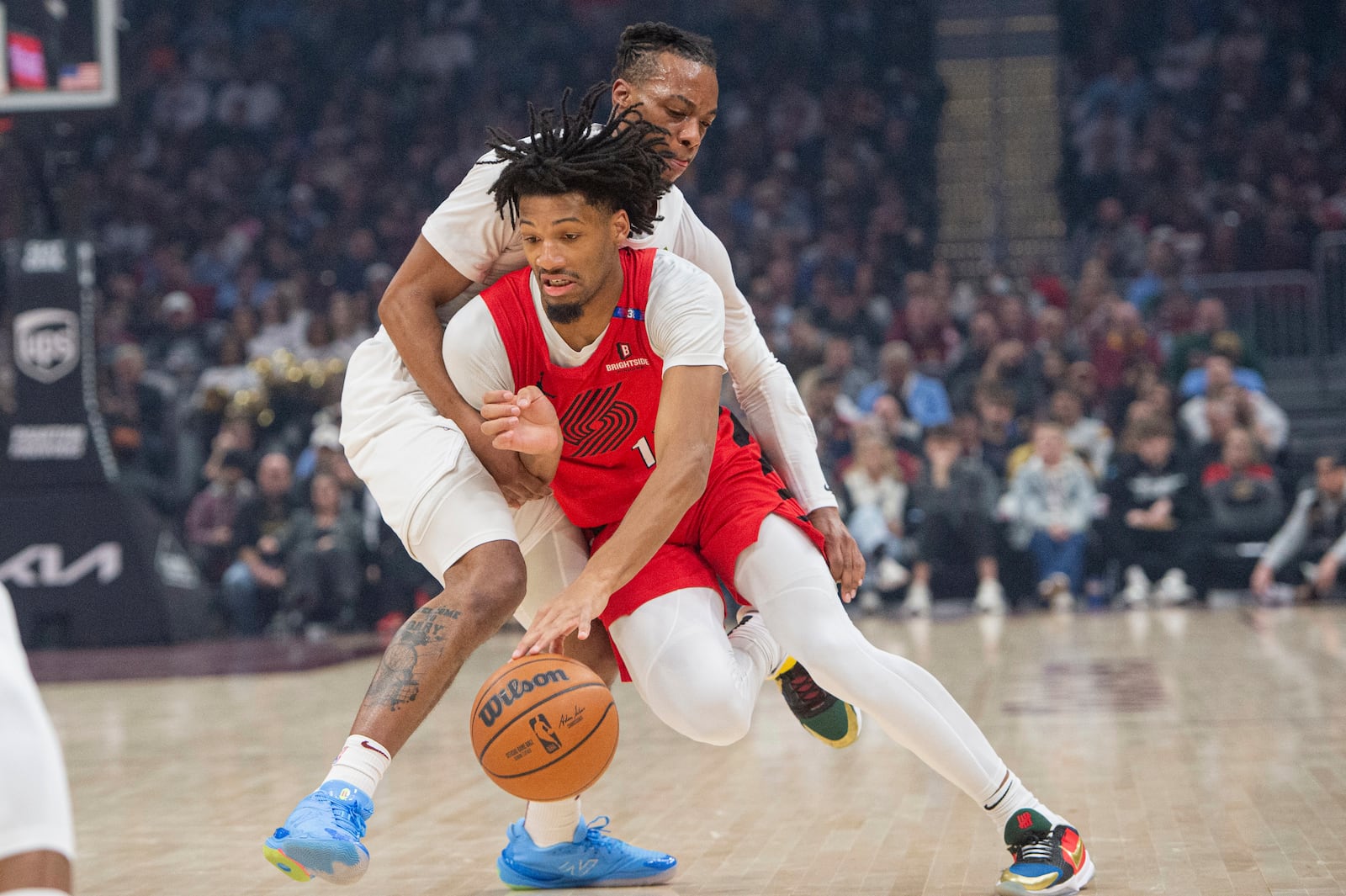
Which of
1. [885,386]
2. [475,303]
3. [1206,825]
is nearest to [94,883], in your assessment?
[475,303]

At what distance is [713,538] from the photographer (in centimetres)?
371

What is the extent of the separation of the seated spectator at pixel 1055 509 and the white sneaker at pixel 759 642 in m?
7.45

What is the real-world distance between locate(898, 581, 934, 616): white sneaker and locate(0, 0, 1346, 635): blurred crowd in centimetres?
2

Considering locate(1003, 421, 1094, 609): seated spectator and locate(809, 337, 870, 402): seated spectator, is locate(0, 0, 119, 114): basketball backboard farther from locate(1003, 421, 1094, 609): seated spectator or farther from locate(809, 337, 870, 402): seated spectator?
locate(1003, 421, 1094, 609): seated spectator

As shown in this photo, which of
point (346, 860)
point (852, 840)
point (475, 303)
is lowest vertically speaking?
point (852, 840)

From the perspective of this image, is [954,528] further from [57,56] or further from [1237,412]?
[57,56]

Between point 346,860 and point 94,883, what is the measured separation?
1.16 meters

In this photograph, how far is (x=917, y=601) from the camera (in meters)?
11.0

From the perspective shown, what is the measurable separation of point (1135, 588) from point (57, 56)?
784cm

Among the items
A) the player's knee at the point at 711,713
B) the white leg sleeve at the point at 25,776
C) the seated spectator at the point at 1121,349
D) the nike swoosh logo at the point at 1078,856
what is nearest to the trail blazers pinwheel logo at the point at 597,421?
the player's knee at the point at 711,713

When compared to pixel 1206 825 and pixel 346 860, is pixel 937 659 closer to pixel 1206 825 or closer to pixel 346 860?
pixel 1206 825

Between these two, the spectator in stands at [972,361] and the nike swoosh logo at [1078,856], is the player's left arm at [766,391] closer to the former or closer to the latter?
the nike swoosh logo at [1078,856]

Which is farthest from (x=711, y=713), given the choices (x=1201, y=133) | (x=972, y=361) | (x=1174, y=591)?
(x=1201, y=133)

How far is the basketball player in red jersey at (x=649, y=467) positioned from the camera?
3.31 m
